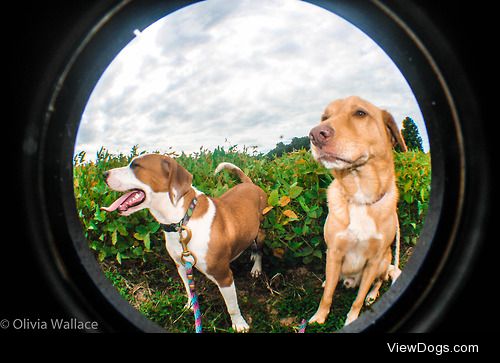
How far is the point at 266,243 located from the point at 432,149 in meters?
1.82

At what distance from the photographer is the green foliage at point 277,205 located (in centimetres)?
271

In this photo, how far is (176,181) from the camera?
2.13m

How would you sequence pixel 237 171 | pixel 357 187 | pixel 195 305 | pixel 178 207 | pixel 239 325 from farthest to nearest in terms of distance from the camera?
pixel 237 171
pixel 239 325
pixel 178 207
pixel 195 305
pixel 357 187

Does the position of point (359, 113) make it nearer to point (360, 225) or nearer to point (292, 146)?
point (360, 225)

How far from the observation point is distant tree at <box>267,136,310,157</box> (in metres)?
2.98

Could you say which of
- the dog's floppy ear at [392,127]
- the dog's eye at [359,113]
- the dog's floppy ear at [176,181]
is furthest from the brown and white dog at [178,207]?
the dog's floppy ear at [392,127]

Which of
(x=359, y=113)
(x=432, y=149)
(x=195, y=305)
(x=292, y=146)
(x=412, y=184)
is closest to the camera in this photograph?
(x=432, y=149)

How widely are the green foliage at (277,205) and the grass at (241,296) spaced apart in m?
0.14

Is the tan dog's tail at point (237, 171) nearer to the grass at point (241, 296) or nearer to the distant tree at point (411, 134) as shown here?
the grass at point (241, 296)

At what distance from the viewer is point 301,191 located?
8.70 ft

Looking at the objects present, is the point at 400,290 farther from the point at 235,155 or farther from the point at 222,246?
the point at 235,155

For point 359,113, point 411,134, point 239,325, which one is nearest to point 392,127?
point 359,113

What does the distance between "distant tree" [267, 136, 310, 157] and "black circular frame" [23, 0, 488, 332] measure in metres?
1.58

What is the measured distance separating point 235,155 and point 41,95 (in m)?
2.25
